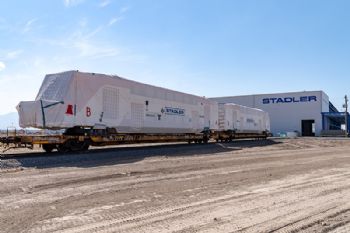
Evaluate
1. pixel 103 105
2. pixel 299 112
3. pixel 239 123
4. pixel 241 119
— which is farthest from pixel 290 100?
pixel 103 105

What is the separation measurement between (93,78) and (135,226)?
579 inches

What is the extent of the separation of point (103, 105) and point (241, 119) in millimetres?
22699

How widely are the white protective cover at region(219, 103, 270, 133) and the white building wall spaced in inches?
1036

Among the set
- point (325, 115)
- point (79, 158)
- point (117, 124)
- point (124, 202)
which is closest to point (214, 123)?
point (117, 124)

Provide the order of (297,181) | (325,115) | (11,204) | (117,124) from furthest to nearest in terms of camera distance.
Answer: (325,115) < (117,124) < (297,181) < (11,204)

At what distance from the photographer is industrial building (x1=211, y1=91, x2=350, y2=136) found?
7238 cm

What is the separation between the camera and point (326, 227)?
6.41 m

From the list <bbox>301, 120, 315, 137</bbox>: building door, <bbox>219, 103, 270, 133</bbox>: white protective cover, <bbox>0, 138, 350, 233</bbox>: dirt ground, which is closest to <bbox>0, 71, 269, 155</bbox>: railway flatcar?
<bbox>0, 138, 350, 233</bbox>: dirt ground

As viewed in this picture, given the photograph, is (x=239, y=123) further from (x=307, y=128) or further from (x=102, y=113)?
(x=307, y=128)

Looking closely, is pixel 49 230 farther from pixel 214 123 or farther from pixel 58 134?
pixel 214 123

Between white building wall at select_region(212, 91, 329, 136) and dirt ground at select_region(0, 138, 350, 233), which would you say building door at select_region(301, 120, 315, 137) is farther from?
dirt ground at select_region(0, 138, 350, 233)

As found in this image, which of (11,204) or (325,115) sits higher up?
(325,115)

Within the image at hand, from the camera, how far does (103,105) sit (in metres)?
20.8

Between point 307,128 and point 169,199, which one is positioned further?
point 307,128
